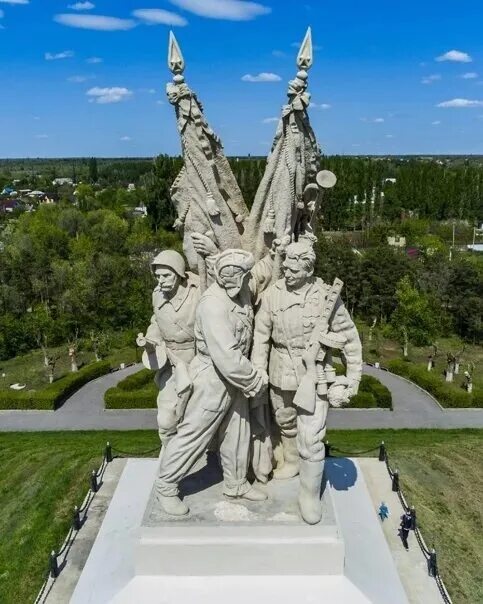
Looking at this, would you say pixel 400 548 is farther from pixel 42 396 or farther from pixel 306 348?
pixel 42 396

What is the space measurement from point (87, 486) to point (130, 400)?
846cm

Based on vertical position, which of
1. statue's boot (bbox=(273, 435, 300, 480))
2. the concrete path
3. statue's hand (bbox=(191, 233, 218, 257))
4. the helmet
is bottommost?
the concrete path

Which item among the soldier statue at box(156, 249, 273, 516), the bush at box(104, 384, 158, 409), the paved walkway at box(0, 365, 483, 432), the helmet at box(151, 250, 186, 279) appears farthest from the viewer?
the bush at box(104, 384, 158, 409)

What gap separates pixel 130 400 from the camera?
1989cm

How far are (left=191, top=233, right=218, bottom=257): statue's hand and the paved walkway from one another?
11.9 m

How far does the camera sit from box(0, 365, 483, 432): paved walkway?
61.4ft

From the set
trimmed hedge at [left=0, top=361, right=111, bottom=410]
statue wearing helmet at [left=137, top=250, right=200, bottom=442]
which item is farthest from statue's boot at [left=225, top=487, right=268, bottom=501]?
trimmed hedge at [left=0, top=361, right=111, bottom=410]

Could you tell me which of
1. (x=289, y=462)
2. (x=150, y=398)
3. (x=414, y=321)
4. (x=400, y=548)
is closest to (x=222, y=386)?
(x=289, y=462)

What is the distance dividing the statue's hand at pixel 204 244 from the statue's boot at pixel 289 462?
2880 millimetres

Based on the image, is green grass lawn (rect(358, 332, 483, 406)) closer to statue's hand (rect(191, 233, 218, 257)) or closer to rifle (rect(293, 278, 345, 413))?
rifle (rect(293, 278, 345, 413))

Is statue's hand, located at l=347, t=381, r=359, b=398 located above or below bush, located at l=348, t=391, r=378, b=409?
above

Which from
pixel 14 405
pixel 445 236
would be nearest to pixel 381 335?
pixel 14 405

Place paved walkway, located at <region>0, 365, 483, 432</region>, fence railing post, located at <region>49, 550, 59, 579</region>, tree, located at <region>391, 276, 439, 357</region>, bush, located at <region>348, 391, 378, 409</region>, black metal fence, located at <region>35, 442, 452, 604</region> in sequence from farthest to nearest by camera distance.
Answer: tree, located at <region>391, 276, 439, 357</region>
bush, located at <region>348, 391, 378, 409</region>
paved walkway, located at <region>0, 365, 483, 432</region>
fence railing post, located at <region>49, 550, 59, 579</region>
black metal fence, located at <region>35, 442, 452, 604</region>

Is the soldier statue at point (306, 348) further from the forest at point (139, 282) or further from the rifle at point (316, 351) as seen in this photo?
the forest at point (139, 282)
